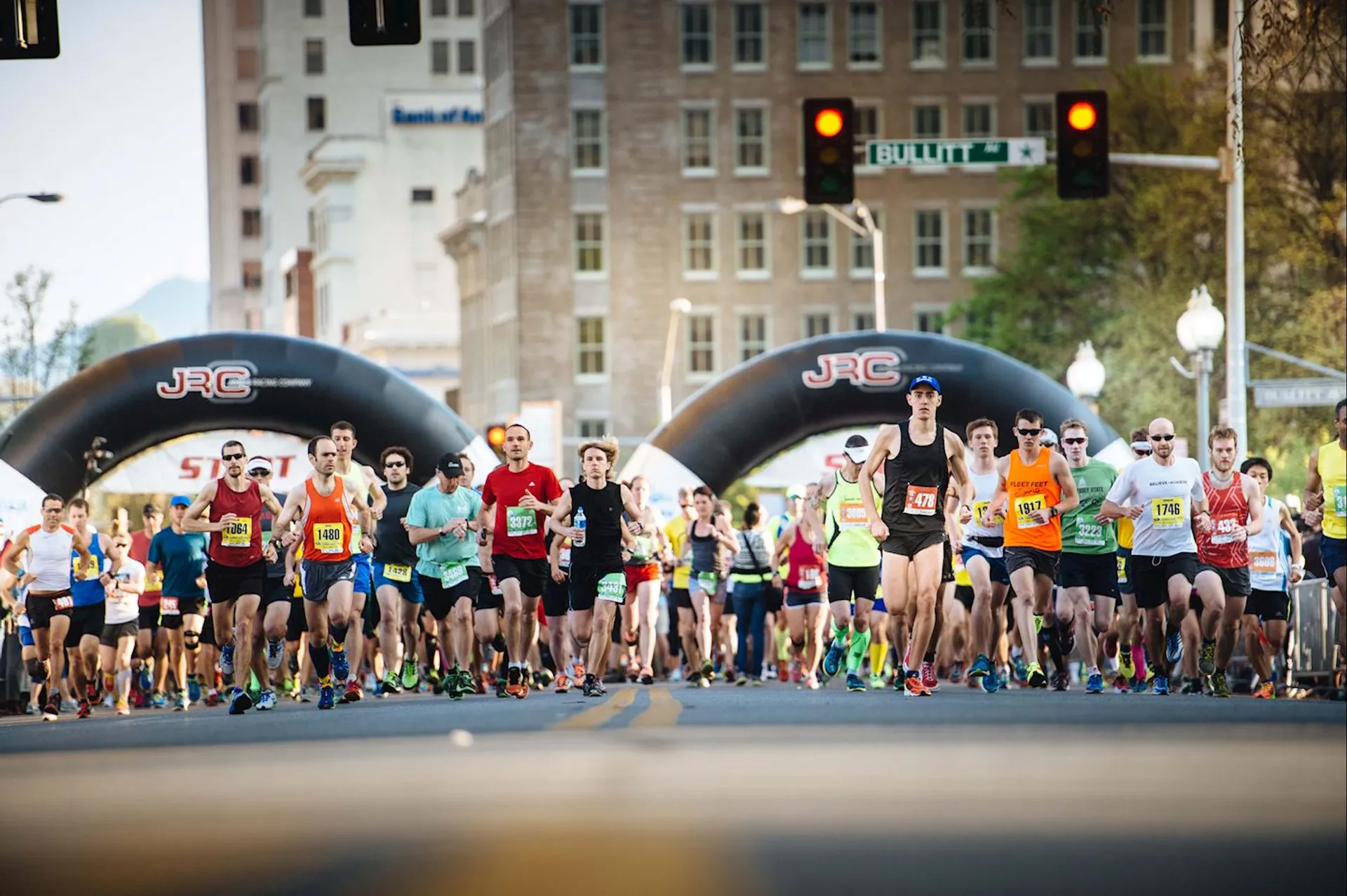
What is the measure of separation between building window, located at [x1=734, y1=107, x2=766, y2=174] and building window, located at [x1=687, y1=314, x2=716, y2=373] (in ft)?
15.7

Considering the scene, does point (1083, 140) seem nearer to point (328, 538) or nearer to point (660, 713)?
point (328, 538)

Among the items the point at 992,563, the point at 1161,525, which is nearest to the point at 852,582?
the point at 992,563

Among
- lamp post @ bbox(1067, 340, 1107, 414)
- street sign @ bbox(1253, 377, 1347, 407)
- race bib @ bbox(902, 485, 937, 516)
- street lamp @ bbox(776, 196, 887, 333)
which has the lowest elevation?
race bib @ bbox(902, 485, 937, 516)

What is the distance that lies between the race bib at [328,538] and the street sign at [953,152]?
824 centimetres

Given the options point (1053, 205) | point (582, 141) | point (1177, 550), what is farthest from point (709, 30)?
point (1177, 550)

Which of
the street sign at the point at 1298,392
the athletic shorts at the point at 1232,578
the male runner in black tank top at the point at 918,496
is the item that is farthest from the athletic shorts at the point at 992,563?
the street sign at the point at 1298,392

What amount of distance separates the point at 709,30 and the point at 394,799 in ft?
229

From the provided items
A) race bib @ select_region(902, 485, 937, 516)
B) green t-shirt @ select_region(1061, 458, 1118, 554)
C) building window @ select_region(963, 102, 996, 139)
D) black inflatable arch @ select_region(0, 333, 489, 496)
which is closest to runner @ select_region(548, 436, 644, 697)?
A: race bib @ select_region(902, 485, 937, 516)

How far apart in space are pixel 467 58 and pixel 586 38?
37601 mm

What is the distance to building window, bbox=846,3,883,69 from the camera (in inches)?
3049

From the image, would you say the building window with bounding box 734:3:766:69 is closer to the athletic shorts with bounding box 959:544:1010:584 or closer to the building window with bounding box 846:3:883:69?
the building window with bounding box 846:3:883:69

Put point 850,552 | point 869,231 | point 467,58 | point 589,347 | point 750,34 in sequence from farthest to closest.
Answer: point 467,58
point 589,347
point 750,34
point 869,231
point 850,552

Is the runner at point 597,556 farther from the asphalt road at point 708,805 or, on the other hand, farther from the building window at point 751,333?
the building window at point 751,333

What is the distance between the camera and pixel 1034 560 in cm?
1753
